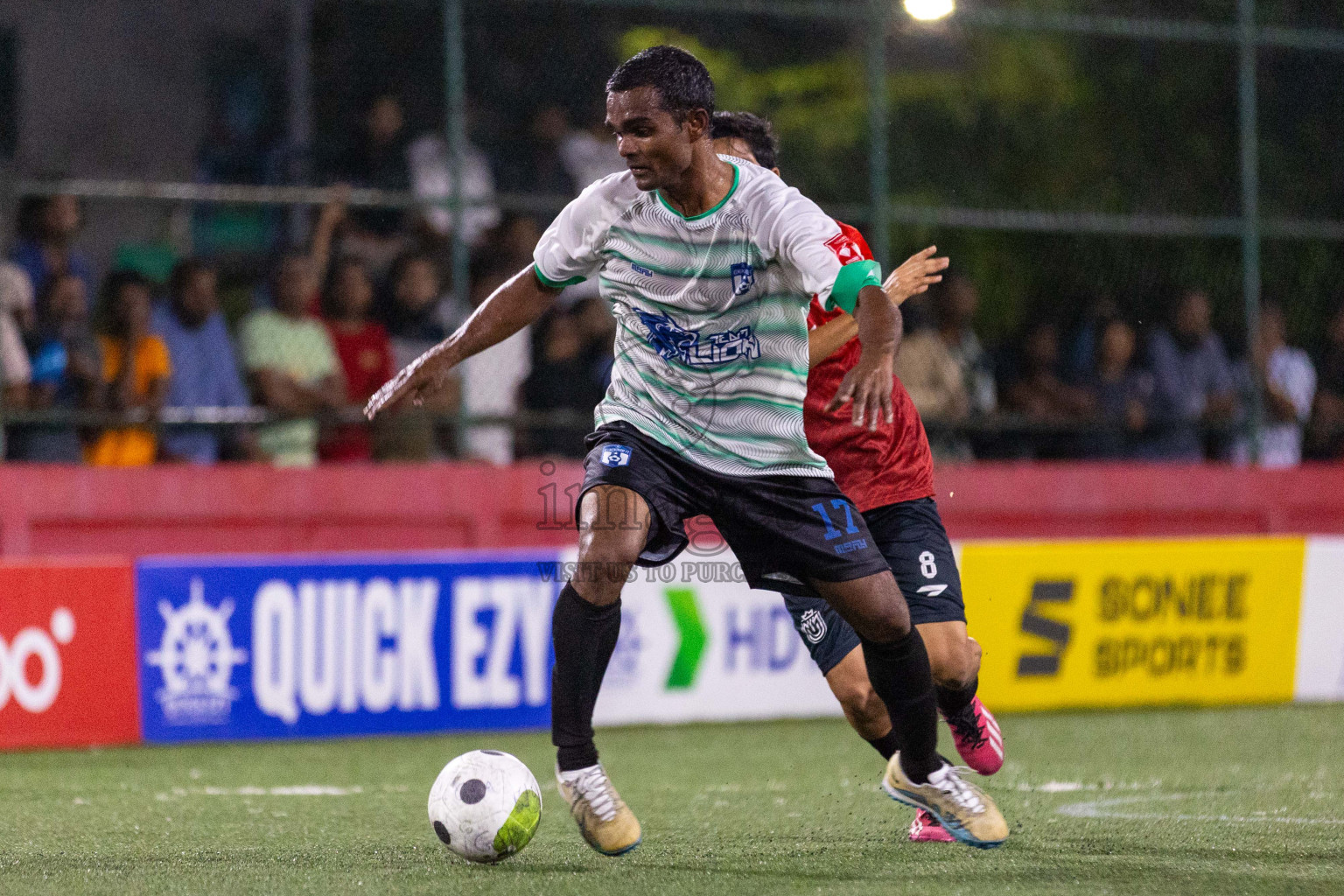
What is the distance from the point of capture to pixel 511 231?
35.2 feet

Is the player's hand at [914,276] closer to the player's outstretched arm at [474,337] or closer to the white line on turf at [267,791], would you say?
the player's outstretched arm at [474,337]

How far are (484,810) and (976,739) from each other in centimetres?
182

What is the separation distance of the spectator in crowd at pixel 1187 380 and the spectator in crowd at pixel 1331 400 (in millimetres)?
736

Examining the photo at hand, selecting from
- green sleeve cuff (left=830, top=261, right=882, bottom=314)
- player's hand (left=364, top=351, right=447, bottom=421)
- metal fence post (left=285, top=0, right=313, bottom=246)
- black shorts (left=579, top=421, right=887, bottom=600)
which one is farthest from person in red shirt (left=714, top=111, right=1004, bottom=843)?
metal fence post (left=285, top=0, right=313, bottom=246)

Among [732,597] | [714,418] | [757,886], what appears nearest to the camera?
[757,886]

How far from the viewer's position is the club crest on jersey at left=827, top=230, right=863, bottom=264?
454cm

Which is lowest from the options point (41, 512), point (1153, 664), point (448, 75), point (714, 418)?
point (1153, 664)

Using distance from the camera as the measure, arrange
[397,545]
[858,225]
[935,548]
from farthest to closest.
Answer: [858,225]
[397,545]
[935,548]

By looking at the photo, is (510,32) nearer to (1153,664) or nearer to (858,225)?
(858,225)

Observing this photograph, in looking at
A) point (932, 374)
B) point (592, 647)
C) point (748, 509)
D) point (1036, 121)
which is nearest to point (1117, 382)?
point (932, 374)

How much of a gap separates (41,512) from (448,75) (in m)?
3.42

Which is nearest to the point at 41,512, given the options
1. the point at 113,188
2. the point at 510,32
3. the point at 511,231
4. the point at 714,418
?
the point at 113,188

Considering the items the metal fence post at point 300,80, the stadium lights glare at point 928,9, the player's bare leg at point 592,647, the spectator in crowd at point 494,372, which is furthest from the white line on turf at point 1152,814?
the stadium lights glare at point 928,9

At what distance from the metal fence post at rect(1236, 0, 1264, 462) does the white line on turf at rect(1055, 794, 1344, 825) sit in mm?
6121
